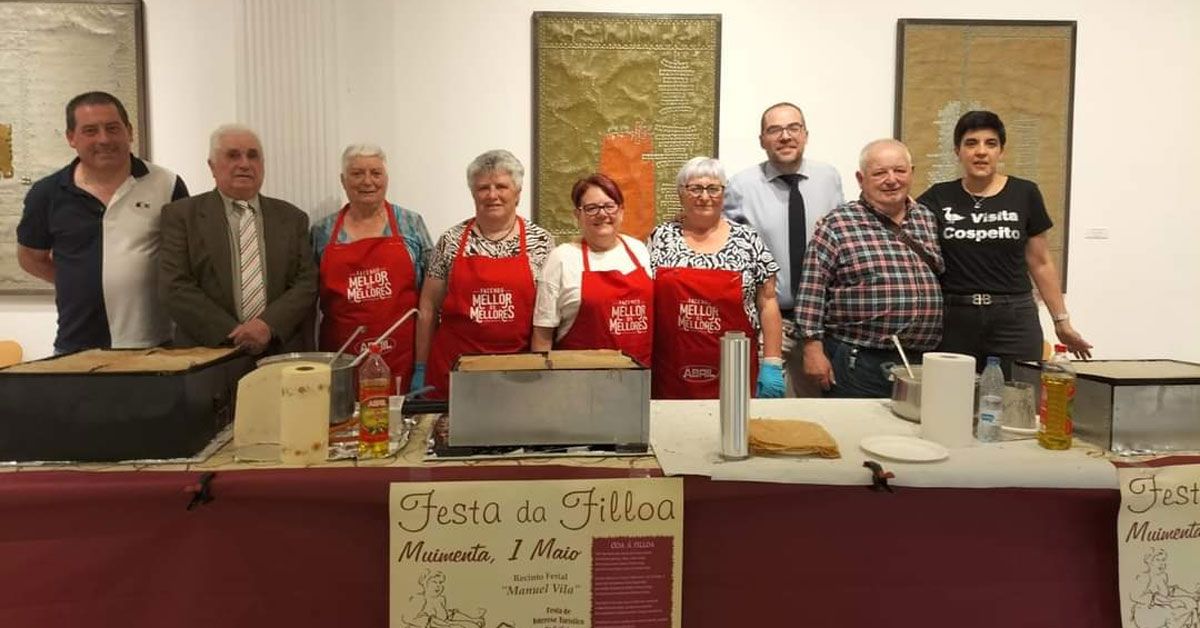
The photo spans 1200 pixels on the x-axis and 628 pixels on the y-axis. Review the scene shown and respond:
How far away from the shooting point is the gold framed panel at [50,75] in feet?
11.3

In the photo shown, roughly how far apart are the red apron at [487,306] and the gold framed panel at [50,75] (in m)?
1.92

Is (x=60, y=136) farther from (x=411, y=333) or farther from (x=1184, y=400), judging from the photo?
(x=1184, y=400)

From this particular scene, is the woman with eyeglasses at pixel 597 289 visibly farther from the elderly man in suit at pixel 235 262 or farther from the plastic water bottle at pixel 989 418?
the plastic water bottle at pixel 989 418

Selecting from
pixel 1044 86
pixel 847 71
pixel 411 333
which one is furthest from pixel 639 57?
pixel 1044 86

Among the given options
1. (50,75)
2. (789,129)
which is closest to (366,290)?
(789,129)

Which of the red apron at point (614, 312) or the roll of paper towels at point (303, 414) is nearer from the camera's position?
the roll of paper towels at point (303, 414)

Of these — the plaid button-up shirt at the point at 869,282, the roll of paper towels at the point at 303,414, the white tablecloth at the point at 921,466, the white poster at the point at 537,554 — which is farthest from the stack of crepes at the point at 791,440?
the plaid button-up shirt at the point at 869,282

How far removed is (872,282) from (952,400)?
1.11m

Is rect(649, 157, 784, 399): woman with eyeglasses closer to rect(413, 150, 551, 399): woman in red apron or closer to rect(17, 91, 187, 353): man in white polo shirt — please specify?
rect(413, 150, 551, 399): woman in red apron

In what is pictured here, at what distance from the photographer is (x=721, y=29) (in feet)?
11.8

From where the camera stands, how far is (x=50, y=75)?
136 inches

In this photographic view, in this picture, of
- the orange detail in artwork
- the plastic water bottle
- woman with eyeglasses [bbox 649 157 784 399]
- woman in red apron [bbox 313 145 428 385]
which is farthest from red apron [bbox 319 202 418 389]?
the plastic water bottle

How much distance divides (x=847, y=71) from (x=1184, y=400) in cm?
254

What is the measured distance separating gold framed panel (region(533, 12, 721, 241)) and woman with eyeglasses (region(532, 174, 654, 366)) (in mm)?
920
